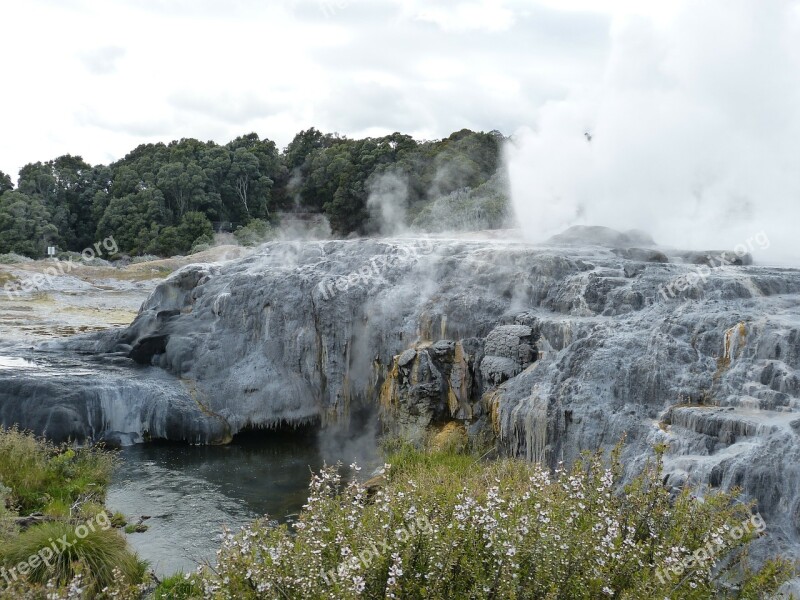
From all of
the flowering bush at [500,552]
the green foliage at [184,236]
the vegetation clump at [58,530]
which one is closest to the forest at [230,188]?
the green foliage at [184,236]

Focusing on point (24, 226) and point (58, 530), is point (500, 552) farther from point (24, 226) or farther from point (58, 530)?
point (24, 226)

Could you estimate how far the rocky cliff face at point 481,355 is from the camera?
974 centimetres

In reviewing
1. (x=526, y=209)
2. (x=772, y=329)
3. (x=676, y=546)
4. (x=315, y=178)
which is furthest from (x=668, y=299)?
(x=315, y=178)

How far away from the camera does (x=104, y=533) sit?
8.24m

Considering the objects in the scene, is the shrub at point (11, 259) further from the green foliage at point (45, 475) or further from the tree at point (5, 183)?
the green foliage at point (45, 475)

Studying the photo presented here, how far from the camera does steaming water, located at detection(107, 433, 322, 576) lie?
32.7 ft

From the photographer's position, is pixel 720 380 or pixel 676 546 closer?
pixel 676 546

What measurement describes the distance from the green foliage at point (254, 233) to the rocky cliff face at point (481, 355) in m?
20.9

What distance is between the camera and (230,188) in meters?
46.7

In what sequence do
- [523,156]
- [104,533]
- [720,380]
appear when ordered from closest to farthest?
1. [104,533]
2. [720,380]
3. [523,156]

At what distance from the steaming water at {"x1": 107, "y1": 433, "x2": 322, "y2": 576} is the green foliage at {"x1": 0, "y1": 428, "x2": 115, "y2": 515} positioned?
1.39ft

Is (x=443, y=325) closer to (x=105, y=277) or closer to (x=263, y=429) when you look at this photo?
(x=263, y=429)

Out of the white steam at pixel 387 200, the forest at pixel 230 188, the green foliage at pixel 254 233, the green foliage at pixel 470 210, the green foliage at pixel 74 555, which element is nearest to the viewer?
the green foliage at pixel 74 555

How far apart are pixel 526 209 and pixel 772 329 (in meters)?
14.7
